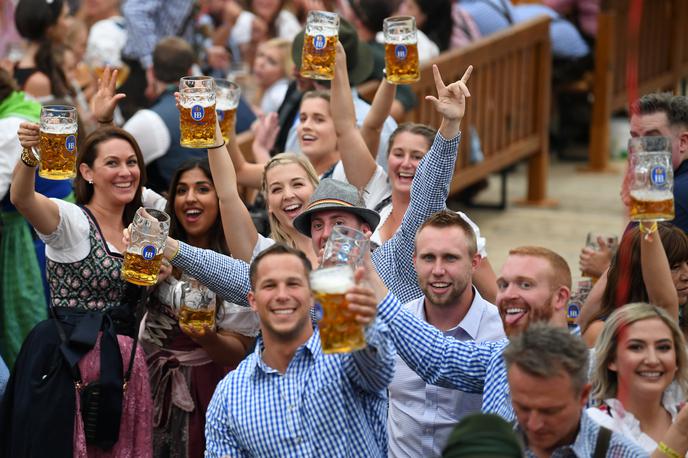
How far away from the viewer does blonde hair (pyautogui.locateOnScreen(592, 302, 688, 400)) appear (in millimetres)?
4242

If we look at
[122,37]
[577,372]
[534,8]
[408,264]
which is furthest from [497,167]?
[577,372]

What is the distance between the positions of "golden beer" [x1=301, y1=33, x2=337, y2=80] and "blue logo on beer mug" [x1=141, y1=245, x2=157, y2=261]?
1332 mm

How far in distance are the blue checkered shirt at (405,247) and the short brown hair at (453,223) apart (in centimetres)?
26

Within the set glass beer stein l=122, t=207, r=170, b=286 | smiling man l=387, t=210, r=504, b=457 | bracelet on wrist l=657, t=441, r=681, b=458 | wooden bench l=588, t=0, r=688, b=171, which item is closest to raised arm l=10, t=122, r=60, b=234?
glass beer stein l=122, t=207, r=170, b=286

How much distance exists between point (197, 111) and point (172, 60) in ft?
8.46

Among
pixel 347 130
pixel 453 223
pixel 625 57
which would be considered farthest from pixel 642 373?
pixel 625 57

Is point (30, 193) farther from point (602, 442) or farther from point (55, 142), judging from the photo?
point (602, 442)

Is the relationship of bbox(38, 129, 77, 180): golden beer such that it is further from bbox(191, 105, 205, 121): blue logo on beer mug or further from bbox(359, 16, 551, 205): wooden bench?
bbox(359, 16, 551, 205): wooden bench

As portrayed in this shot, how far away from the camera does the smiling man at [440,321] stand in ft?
15.6

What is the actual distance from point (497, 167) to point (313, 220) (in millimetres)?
5070

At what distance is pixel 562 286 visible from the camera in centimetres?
457

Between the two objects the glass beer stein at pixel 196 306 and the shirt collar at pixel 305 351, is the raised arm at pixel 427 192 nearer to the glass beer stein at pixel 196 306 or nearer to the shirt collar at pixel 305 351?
the glass beer stein at pixel 196 306

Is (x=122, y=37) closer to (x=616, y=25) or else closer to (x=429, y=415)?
(x=616, y=25)

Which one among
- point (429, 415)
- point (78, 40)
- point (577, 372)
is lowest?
point (429, 415)
